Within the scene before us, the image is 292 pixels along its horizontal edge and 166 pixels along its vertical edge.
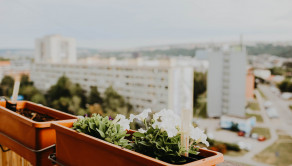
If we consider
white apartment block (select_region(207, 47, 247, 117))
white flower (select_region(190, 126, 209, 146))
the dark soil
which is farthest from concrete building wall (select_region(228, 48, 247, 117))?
white flower (select_region(190, 126, 209, 146))

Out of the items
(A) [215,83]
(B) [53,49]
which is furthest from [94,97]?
(A) [215,83]

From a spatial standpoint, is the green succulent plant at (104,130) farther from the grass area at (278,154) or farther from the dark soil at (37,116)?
the grass area at (278,154)

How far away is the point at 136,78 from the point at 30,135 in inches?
753

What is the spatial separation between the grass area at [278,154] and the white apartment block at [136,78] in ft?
18.2

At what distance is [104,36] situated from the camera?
36.7 m

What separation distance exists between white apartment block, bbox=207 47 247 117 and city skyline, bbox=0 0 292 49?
7435 mm

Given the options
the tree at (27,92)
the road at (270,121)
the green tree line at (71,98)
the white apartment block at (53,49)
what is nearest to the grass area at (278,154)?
the road at (270,121)

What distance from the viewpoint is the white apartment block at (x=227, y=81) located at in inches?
772

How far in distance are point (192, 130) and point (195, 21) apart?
3426cm

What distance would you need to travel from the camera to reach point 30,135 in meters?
0.73

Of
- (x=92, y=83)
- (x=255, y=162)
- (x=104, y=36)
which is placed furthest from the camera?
(x=104, y=36)

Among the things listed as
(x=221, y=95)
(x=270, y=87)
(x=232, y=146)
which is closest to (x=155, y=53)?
(x=221, y=95)

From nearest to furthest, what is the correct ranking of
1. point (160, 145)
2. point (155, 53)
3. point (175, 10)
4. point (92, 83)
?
point (160, 145)
point (92, 83)
point (155, 53)
point (175, 10)

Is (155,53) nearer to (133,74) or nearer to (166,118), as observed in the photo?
(133,74)
